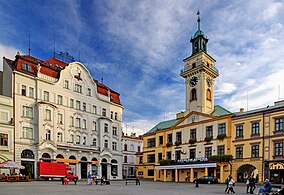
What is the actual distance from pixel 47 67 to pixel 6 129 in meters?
12.9

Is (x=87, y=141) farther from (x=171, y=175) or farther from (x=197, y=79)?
(x=197, y=79)

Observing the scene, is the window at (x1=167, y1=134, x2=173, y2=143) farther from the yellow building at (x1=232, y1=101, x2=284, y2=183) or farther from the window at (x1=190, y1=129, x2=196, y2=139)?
the yellow building at (x1=232, y1=101, x2=284, y2=183)

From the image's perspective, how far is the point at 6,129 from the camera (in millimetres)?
39062

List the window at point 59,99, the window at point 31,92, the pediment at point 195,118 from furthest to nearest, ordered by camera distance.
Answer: the pediment at point 195,118
the window at point 59,99
the window at point 31,92

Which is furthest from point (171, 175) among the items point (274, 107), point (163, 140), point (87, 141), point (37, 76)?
point (37, 76)

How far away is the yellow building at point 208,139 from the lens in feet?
128

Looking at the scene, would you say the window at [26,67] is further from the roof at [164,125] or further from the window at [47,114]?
the roof at [164,125]

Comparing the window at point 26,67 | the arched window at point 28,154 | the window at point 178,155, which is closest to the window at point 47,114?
the arched window at point 28,154

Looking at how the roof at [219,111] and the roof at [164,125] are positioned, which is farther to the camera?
the roof at [164,125]

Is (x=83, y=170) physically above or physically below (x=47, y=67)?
below

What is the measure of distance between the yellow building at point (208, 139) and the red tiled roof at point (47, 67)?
12.9 m

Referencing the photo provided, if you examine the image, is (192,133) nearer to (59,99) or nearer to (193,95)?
(193,95)

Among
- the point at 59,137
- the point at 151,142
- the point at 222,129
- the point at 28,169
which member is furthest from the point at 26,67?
the point at 222,129

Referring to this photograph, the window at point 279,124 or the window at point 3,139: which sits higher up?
the window at point 279,124
